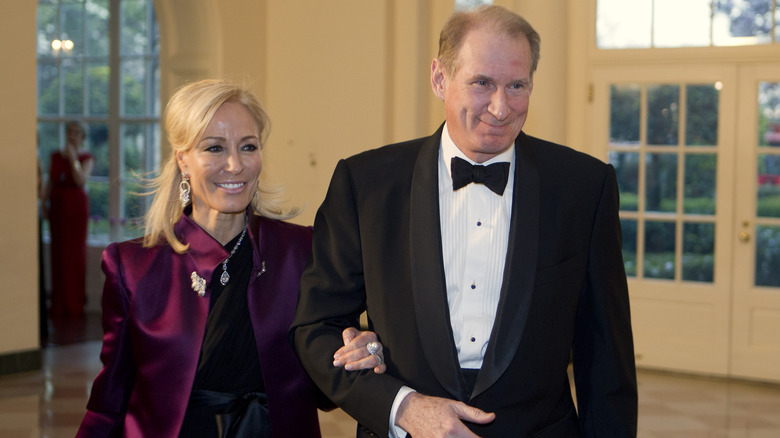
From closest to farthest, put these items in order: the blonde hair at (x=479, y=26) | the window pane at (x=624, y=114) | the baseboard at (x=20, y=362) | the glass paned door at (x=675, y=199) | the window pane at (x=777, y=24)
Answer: the blonde hair at (x=479, y=26) < the baseboard at (x=20, y=362) < the window pane at (x=777, y=24) < the glass paned door at (x=675, y=199) < the window pane at (x=624, y=114)

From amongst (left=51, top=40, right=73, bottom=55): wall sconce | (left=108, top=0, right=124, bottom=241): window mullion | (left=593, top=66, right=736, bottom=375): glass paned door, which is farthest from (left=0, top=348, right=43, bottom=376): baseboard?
(left=593, top=66, right=736, bottom=375): glass paned door

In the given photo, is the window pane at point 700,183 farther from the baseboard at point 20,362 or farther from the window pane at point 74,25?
the window pane at point 74,25

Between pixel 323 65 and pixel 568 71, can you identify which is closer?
pixel 568 71

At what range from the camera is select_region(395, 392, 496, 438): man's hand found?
5.49 ft

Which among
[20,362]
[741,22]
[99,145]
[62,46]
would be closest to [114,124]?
[99,145]

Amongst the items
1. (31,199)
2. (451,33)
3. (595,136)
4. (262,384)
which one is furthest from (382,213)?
(595,136)

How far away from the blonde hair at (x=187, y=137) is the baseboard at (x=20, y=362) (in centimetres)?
392

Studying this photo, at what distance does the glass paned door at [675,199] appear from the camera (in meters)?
6.29

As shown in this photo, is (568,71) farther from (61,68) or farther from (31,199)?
(61,68)

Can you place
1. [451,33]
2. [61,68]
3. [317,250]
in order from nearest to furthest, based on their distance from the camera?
[451,33], [317,250], [61,68]

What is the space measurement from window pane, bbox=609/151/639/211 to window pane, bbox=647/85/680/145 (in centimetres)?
21

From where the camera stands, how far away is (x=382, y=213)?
1.90 m

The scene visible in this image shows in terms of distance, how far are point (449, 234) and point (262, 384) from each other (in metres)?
0.64

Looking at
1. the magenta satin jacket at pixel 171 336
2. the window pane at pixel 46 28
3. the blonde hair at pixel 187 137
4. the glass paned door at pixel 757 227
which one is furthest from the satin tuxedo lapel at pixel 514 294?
the window pane at pixel 46 28
